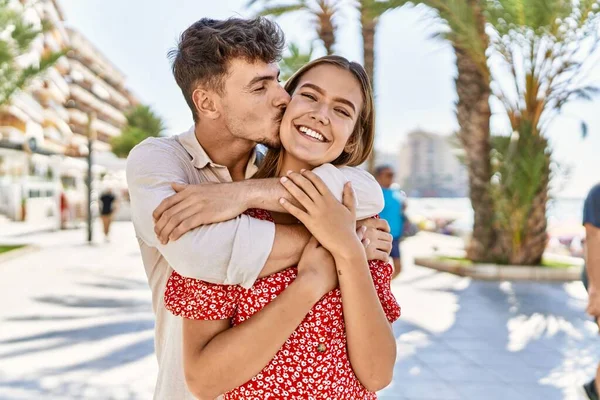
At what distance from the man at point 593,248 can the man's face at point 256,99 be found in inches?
76.4

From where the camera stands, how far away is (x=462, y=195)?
542 feet

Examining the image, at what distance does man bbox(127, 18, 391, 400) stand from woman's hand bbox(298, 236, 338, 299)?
0.08 feet

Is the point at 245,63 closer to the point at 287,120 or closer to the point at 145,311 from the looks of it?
the point at 287,120

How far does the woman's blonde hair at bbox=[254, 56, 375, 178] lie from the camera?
161 centimetres

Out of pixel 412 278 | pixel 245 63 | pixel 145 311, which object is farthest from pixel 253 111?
pixel 412 278

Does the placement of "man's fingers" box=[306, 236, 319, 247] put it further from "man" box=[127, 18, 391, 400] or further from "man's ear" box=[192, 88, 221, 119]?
"man's ear" box=[192, 88, 221, 119]

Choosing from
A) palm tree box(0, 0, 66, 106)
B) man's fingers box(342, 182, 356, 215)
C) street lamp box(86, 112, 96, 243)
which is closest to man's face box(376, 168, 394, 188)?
man's fingers box(342, 182, 356, 215)

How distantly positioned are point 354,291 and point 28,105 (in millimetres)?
45944

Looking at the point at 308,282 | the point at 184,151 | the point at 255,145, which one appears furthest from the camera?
the point at 255,145

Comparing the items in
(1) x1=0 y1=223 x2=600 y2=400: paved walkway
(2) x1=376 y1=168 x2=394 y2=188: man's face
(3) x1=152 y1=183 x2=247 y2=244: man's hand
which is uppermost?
(2) x1=376 y1=168 x2=394 y2=188: man's face

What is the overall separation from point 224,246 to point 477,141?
41.3 ft

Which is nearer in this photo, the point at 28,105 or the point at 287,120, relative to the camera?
the point at 287,120

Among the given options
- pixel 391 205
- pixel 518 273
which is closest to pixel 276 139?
pixel 391 205

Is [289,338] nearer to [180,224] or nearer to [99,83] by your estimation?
[180,224]
